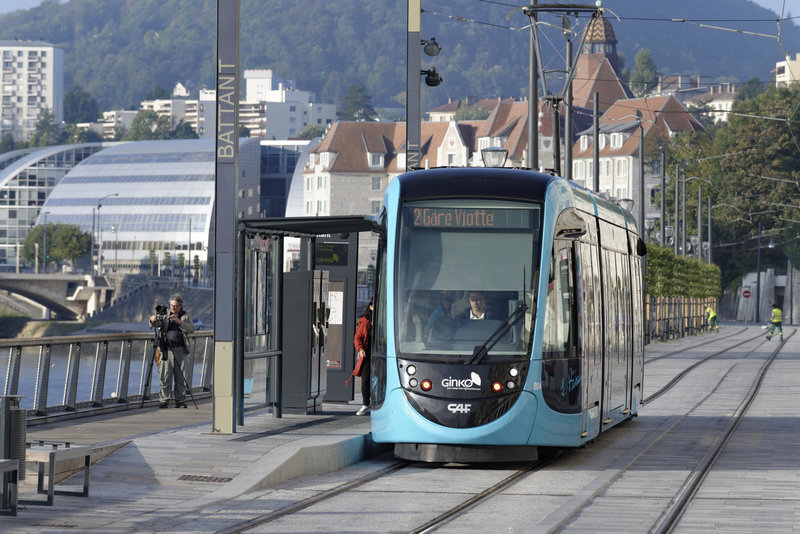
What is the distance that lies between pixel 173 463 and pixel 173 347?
7.71m

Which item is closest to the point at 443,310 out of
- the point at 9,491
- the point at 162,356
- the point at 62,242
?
the point at 9,491

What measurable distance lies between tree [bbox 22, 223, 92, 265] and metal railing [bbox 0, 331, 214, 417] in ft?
479

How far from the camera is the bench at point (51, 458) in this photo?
1195 centimetres

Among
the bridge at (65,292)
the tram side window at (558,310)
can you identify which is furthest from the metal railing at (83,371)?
the bridge at (65,292)

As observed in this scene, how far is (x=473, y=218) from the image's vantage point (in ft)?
51.2

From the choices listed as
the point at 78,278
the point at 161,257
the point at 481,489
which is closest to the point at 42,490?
the point at 481,489

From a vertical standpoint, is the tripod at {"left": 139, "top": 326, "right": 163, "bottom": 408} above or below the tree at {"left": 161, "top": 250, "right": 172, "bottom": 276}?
below

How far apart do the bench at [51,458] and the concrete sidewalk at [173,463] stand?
90mm

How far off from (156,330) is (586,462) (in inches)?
320

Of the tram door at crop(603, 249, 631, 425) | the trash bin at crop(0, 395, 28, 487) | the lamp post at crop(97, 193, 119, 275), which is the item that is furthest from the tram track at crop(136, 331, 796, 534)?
the lamp post at crop(97, 193, 119, 275)

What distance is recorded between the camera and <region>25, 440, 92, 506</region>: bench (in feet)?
39.2

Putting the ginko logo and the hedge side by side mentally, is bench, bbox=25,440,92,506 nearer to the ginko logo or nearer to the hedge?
the ginko logo

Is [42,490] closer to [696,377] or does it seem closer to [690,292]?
[696,377]

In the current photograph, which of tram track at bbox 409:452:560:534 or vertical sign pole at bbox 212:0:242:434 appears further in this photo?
vertical sign pole at bbox 212:0:242:434
